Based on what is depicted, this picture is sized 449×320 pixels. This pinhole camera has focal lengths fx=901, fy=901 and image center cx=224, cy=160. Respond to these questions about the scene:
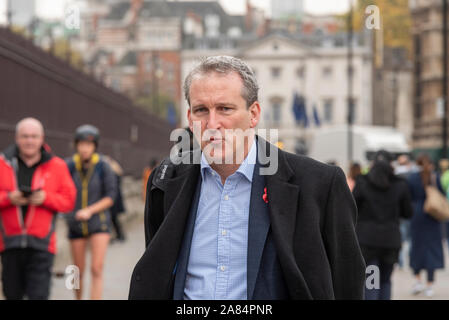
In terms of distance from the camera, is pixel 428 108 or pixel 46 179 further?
pixel 428 108

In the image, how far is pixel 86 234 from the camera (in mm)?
8367

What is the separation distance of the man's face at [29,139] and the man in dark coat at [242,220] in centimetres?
395

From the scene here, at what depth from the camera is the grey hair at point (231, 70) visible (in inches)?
120

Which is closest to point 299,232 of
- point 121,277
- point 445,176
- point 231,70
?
point 231,70

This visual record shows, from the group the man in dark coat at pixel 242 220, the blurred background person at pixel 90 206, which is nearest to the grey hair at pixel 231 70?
the man in dark coat at pixel 242 220

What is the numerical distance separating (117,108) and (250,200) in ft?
57.7

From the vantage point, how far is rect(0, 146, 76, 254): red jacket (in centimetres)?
682

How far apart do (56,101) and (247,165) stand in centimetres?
1068

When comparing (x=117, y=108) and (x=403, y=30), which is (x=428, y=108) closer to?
(x=403, y=30)

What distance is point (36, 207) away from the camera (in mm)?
6953

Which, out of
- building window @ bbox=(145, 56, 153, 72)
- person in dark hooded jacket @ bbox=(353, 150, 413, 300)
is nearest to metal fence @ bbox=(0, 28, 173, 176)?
person in dark hooded jacket @ bbox=(353, 150, 413, 300)

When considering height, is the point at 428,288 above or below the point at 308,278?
below
